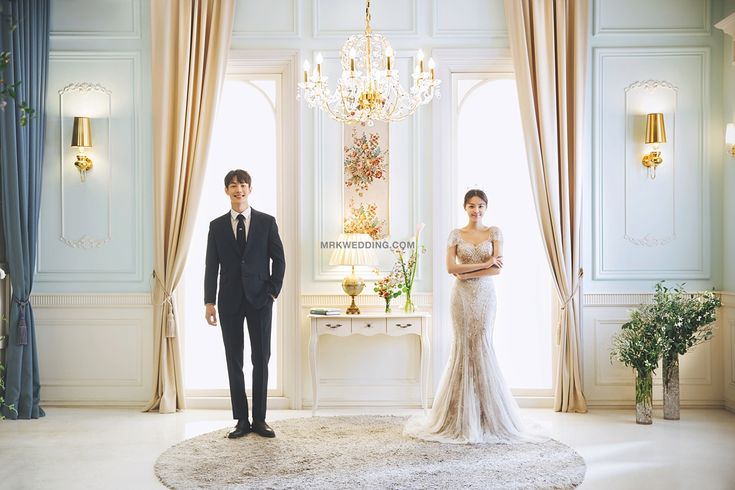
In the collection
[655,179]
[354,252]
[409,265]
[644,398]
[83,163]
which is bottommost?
[644,398]

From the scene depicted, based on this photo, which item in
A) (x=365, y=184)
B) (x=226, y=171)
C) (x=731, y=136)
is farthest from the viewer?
(x=226, y=171)

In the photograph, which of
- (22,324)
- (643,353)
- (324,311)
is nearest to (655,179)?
(643,353)

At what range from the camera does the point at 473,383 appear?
16.3ft

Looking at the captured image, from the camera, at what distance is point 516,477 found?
409cm

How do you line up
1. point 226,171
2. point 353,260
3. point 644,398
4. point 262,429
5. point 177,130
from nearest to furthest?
point 262,429 < point 644,398 < point 353,260 < point 177,130 < point 226,171

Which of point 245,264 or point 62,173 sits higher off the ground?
point 62,173

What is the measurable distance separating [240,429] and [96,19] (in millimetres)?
3406

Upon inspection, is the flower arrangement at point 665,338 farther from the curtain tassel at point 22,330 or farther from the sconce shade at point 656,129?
the curtain tassel at point 22,330

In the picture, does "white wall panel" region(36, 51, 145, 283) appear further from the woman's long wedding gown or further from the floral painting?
the woman's long wedding gown

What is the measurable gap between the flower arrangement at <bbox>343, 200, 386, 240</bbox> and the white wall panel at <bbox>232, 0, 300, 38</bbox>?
1.45 metres

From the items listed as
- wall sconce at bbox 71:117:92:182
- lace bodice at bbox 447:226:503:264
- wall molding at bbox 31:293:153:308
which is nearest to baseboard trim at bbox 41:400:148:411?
wall molding at bbox 31:293:153:308

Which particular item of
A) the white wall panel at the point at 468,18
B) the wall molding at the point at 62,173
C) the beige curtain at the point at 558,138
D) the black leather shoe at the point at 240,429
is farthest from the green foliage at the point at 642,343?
the wall molding at the point at 62,173

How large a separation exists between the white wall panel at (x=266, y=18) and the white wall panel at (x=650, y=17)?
7.77ft

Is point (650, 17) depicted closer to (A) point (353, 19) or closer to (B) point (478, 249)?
(A) point (353, 19)
